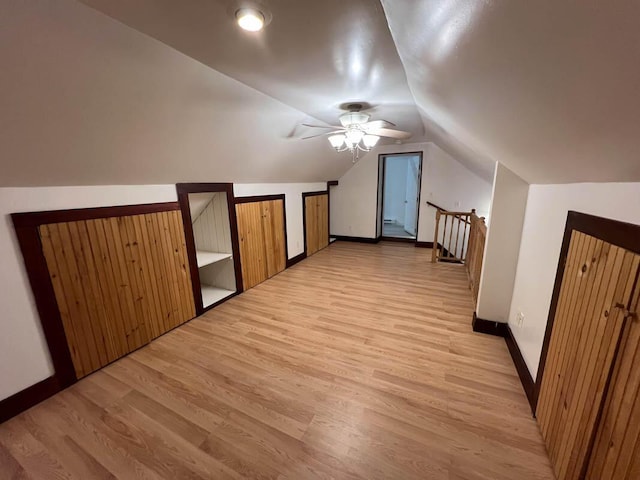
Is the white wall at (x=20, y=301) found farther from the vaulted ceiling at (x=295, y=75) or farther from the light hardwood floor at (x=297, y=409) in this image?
the light hardwood floor at (x=297, y=409)

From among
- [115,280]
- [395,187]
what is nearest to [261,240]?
[115,280]

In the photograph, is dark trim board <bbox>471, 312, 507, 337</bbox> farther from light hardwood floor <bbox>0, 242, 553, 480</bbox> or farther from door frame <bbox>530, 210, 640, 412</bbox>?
door frame <bbox>530, 210, 640, 412</bbox>

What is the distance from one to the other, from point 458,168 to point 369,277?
3.20m

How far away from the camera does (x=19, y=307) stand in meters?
1.71

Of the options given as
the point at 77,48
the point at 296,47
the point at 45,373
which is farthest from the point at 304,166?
the point at 45,373

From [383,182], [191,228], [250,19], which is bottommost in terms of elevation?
[191,228]

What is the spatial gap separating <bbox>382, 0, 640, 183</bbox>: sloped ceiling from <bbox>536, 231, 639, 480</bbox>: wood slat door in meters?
0.36

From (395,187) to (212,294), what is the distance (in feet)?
20.2

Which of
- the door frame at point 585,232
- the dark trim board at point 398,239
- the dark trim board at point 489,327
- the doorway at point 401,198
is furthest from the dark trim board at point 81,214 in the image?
the dark trim board at point 398,239

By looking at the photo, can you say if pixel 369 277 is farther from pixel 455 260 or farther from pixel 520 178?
pixel 520 178

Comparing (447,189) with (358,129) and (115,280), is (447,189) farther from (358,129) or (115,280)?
(115,280)

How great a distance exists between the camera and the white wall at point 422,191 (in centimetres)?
527

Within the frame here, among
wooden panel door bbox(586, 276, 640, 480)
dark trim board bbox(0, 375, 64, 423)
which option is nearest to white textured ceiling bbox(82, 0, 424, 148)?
wooden panel door bbox(586, 276, 640, 480)

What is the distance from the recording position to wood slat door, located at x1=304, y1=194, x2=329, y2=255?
5146mm
